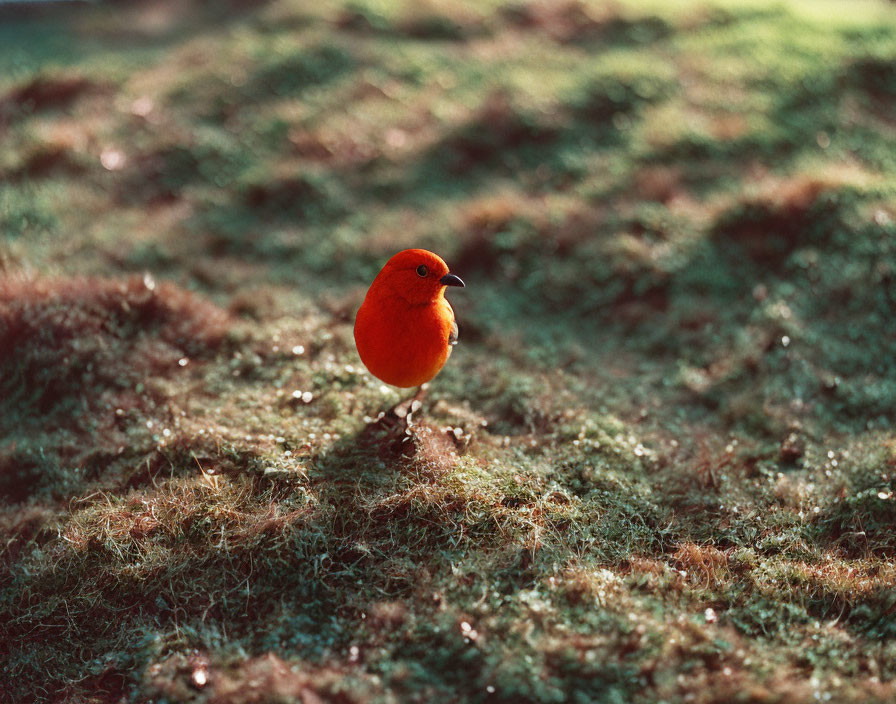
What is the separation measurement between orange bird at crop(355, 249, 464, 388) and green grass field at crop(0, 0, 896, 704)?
0.70 metres

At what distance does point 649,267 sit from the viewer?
279 inches

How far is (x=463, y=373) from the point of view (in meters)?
6.14

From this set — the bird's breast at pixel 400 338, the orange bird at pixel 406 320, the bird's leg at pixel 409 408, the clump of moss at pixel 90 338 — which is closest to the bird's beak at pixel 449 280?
the orange bird at pixel 406 320

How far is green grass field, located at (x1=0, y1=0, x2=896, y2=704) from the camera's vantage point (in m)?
4.00

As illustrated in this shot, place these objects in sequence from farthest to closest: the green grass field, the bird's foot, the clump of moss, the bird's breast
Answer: the clump of moss, the bird's foot, the bird's breast, the green grass field

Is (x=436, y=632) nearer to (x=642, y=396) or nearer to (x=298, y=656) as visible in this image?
(x=298, y=656)

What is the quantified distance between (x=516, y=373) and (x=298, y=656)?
117 inches

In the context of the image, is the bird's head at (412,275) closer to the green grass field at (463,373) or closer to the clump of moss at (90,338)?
the green grass field at (463,373)

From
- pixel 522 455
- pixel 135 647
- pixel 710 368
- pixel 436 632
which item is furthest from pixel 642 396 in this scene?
pixel 135 647

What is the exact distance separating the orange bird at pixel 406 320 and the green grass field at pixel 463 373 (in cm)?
70

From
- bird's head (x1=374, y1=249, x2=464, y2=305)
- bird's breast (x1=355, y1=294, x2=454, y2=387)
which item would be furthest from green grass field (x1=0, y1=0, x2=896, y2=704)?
bird's head (x1=374, y1=249, x2=464, y2=305)

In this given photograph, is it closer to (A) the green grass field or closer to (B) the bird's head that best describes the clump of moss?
(A) the green grass field

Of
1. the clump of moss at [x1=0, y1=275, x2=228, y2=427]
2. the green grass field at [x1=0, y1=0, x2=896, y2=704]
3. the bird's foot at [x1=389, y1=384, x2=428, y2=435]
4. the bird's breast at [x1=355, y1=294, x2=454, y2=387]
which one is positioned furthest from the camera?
the clump of moss at [x1=0, y1=275, x2=228, y2=427]

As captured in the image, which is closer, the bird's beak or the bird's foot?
the bird's beak
